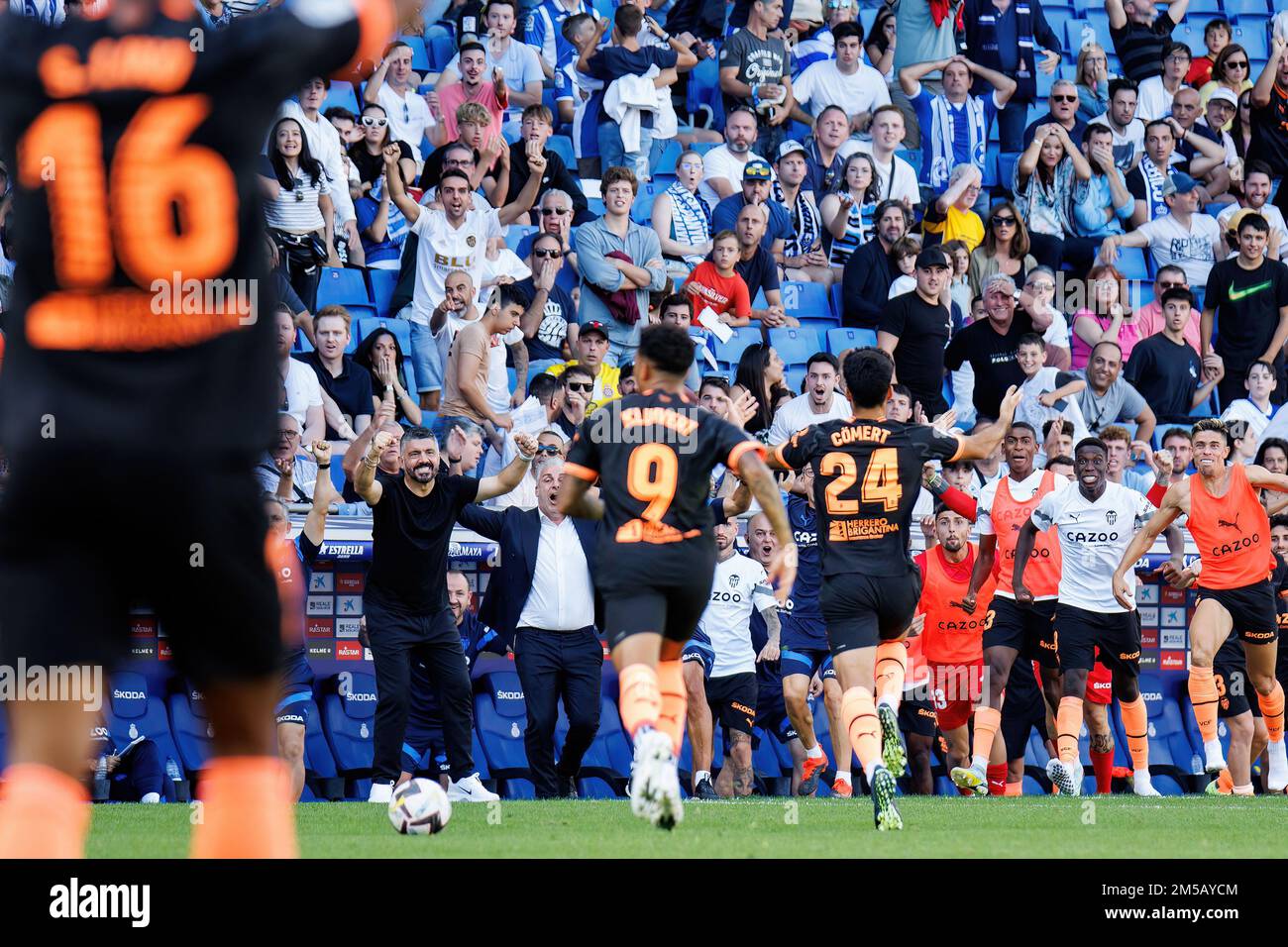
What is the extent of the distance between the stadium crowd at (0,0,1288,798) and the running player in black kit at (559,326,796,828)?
341 centimetres

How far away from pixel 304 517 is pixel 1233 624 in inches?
312

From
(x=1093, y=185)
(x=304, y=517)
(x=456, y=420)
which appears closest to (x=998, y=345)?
(x=1093, y=185)

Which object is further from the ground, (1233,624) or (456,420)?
(456,420)

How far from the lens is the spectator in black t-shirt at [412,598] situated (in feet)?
41.1

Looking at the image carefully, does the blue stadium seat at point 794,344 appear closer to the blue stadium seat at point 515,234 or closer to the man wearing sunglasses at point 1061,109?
the blue stadium seat at point 515,234

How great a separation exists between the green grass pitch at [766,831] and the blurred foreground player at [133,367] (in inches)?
163

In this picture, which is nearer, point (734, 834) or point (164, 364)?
point (164, 364)

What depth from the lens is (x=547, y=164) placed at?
1788 cm

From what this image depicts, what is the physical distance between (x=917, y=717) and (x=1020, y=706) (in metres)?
1.03

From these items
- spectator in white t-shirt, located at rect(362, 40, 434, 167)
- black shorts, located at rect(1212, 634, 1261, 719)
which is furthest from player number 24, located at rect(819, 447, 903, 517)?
spectator in white t-shirt, located at rect(362, 40, 434, 167)

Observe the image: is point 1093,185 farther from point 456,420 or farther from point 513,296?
point 456,420

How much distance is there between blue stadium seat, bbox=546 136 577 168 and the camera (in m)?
19.0

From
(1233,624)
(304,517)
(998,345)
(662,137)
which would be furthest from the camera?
(662,137)
